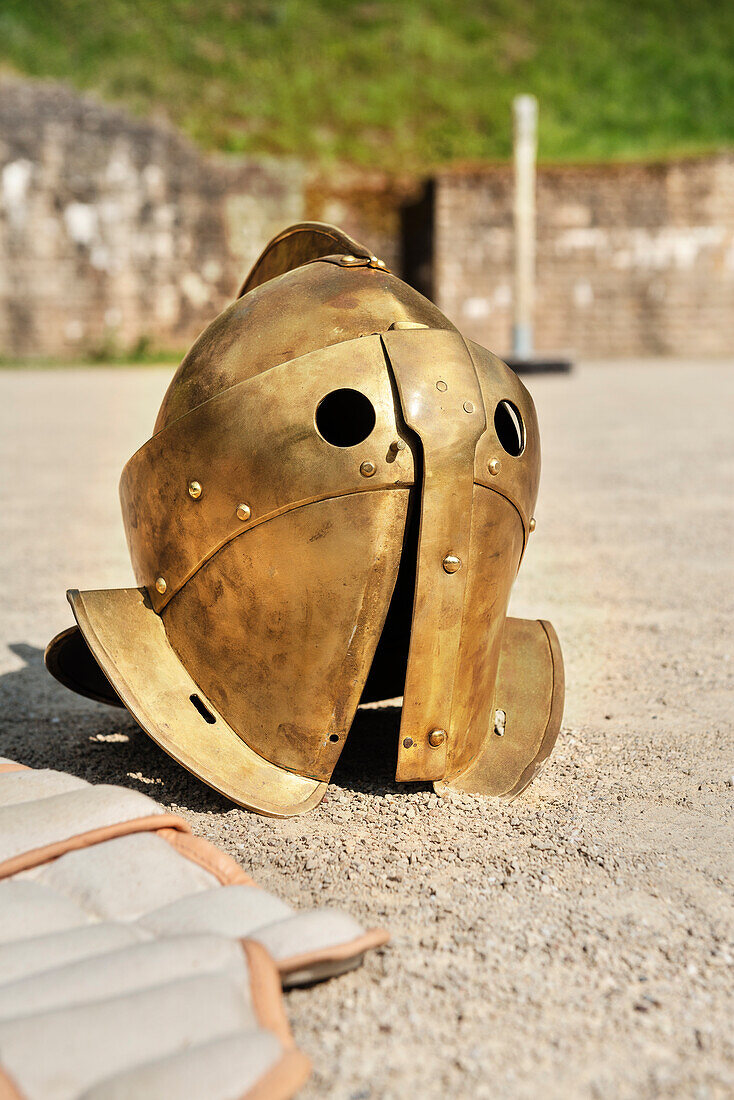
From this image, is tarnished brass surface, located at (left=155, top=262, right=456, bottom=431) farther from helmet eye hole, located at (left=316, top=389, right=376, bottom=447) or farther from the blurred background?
the blurred background

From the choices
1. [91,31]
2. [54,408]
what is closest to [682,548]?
[54,408]

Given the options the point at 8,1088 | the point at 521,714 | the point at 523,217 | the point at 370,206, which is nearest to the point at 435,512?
the point at 521,714

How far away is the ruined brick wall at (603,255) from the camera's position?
54.7ft

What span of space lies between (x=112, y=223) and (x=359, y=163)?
14.6 feet

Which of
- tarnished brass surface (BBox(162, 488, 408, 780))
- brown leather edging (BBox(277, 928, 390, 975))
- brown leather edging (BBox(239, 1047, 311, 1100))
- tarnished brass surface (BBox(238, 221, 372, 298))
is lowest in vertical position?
brown leather edging (BBox(277, 928, 390, 975))

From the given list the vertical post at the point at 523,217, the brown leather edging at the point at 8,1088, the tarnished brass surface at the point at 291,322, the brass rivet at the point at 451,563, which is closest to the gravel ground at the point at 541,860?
the brown leather edging at the point at 8,1088

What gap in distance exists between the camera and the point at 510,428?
2252 mm

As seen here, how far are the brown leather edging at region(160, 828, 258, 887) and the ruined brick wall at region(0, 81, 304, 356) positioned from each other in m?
15.4

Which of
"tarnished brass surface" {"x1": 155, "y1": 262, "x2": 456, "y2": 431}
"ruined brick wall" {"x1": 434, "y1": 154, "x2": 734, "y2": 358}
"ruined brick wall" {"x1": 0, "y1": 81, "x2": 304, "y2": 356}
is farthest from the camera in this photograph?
"ruined brick wall" {"x1": 434, "y1": 154, "x2": 734, "y2": 358}

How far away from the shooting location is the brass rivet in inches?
73.4

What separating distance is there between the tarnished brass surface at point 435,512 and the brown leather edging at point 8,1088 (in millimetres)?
938

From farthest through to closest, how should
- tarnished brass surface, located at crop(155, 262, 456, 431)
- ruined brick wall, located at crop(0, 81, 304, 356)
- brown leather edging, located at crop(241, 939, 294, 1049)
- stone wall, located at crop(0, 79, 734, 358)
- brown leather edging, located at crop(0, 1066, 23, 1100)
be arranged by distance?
stone wall, located at crop(0, 79, 734, 358)
ruined brick wall, located at crop(0, 81, 304, 356)
tarnished brass surface, located at crop(155, 262, 456, 431)
brown leather edging, located at crop(241, 939, 294, 1049)
brown leather edging, located at crop(0, 1066, 23, 1100)

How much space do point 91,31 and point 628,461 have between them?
1499 cm

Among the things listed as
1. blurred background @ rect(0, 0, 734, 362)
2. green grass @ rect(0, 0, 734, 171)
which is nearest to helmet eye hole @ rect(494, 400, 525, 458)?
blurred background @ rect(0, 0, 734, 362)
